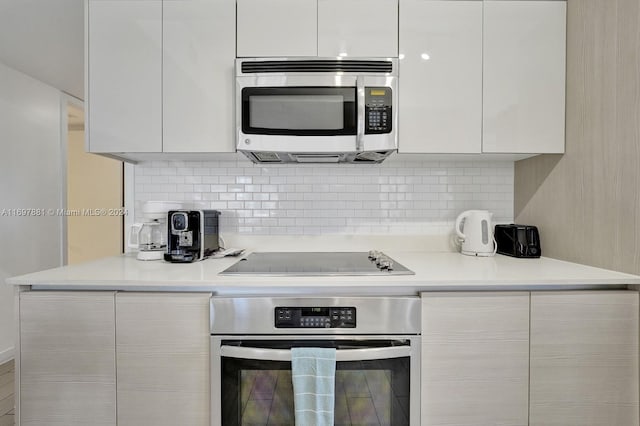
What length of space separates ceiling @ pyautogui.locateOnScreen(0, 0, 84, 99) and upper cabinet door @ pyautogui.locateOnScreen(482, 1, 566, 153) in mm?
2181

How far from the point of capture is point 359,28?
169cm

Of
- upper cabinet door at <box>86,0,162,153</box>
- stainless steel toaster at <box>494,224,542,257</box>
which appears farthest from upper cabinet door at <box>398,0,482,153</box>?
upper cabinet door at <box>86,0,162,153</box>

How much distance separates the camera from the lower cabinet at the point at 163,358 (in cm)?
135

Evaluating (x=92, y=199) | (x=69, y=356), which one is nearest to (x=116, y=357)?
(x=69, y=356)

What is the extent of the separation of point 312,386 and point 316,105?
1.13m

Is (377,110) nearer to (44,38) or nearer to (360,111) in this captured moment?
(360,111)

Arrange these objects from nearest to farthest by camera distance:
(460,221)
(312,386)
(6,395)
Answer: (312,386), (460,221), (6,395)

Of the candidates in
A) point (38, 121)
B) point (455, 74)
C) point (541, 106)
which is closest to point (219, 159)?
point (455, 74)

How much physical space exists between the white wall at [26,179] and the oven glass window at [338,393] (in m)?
2.61

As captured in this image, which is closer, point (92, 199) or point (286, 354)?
point (286, 354)

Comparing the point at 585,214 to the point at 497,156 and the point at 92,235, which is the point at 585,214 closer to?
the point at 497,156

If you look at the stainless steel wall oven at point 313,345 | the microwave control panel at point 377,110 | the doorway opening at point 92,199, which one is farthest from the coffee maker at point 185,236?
the doorway opening at point 92,199

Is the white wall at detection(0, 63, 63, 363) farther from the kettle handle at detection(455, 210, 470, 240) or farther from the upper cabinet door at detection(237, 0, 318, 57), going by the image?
the kettle handle at detection(455, 210, 470, 240)

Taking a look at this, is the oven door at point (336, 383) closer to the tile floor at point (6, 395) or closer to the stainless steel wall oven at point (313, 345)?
the stainless steel wall oven at point (313, 345)
